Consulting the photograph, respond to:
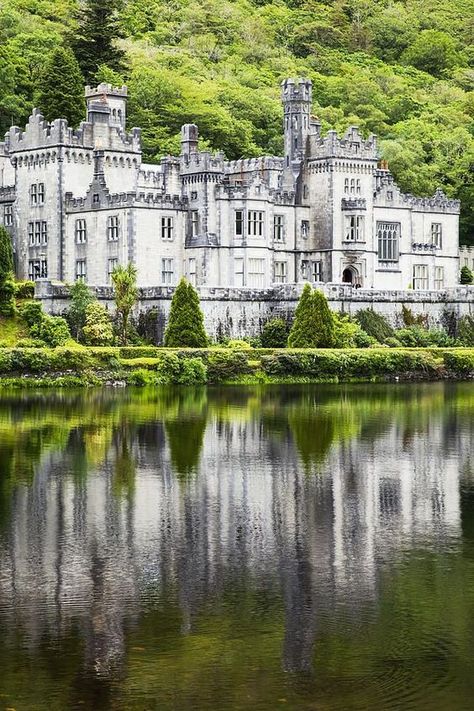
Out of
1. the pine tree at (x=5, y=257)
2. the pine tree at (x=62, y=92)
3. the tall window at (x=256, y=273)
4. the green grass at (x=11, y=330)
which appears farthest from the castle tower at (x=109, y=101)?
the green grass at (x=11, y=330)

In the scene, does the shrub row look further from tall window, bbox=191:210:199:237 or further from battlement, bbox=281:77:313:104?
battlement, bbox=281:77:313:104

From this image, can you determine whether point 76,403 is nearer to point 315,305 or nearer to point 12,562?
point 315,305

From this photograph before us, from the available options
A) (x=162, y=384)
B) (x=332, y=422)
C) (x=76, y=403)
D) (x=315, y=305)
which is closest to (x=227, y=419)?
(x=332, y=422)

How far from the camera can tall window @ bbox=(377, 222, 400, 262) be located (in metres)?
88.2

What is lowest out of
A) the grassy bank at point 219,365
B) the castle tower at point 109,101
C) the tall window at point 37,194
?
the grassy bank at point 219,365

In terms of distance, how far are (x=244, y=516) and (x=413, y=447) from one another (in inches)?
510

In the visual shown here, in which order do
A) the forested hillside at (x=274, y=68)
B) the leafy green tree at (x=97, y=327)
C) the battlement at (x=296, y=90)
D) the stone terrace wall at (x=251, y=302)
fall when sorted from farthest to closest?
the forested hillside at (x=274, y=68) → the battlement at (x=296, y=90) → the stone terrace wall at (x=251, y=302) → the leafy green tree at (x=97, y=327)

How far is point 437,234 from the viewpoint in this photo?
9312 cm

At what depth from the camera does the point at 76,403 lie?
58.5m

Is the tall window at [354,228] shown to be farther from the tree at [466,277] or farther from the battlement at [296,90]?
the tree at [466,277]

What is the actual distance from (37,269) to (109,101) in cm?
917

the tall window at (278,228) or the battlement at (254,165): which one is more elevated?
the battlement at (254,165)

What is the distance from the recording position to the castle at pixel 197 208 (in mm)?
81562

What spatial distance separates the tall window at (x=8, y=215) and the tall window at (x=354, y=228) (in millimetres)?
17034
